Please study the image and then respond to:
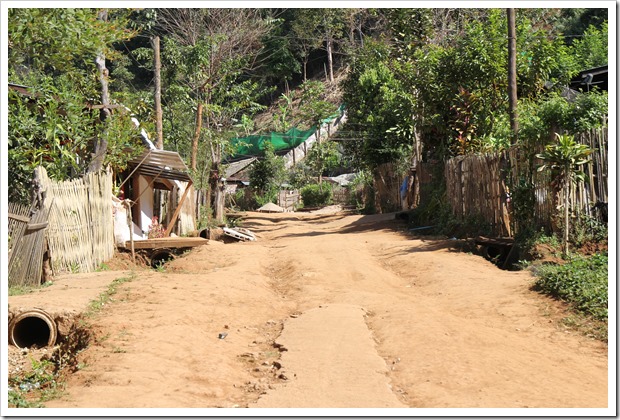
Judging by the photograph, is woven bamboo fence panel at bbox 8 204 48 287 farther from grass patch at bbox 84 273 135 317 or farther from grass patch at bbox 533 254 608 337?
grass patch at bbox 533 254 608 337

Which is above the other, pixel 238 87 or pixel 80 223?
pixel 238 87

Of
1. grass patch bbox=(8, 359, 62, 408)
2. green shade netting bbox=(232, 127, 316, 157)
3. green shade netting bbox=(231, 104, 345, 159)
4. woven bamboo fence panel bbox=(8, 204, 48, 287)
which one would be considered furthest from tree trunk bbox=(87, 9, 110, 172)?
green shade netting bbox=(231, 104, 345, 159)

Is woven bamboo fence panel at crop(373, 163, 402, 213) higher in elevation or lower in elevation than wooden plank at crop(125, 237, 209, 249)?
higher

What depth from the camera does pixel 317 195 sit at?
4831 centimetres

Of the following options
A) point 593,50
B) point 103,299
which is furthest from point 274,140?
point 103,299

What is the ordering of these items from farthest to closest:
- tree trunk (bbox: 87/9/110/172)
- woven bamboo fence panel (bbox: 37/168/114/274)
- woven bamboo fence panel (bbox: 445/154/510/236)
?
1. woven bamboo fence panel (bbox: 445/154/510/236)
2. tree trunk (bbox: 87/9/110/172)
3. woven bamboo fence panel (bbox: 37/168/114/274)

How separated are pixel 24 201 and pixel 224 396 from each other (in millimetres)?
7597

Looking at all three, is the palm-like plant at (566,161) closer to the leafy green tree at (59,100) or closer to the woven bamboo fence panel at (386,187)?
the leafy green tree at (59,100)

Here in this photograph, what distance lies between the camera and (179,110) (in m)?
30.7

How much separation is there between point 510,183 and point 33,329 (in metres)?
9.36

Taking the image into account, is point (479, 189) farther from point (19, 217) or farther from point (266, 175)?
point (266, 175)

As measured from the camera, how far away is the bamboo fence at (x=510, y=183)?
41.5 feet

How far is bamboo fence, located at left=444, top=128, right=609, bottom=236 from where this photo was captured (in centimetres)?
1266

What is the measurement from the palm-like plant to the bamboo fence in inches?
5.7
